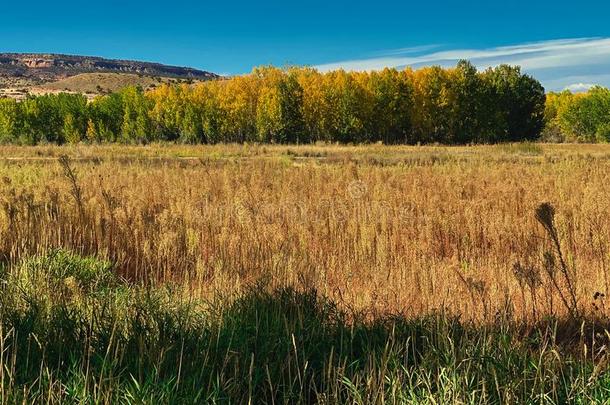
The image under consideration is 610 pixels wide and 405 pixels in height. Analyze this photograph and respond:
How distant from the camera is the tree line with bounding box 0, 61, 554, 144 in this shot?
200 ft

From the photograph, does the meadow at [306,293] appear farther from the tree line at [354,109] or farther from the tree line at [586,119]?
the tree line at [586,119]

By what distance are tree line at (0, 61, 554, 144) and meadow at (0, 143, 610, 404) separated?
51.9 m

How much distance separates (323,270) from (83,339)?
272 cm

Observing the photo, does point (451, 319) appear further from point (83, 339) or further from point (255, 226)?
point (255, 226)

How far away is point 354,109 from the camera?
2379 inches

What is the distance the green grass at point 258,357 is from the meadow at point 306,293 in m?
0.02

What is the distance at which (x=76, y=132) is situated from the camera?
68.4 metres

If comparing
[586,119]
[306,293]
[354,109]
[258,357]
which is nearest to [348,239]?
[306,293]

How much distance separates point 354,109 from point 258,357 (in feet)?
194

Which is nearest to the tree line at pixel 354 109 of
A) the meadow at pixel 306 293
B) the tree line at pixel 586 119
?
the tree line at pixel 586 119

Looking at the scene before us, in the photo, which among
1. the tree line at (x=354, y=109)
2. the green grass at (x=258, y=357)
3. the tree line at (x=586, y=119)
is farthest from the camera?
the tree line at (x=586, y=119)

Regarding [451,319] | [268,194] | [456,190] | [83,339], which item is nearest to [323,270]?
[451,319]

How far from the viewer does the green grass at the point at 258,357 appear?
2.32m

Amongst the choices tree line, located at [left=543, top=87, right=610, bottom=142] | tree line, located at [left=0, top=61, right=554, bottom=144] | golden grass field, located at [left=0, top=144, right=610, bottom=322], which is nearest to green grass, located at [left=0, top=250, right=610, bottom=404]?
golden grass field, located at [left=0, top=144, right=610, bottom=322]
